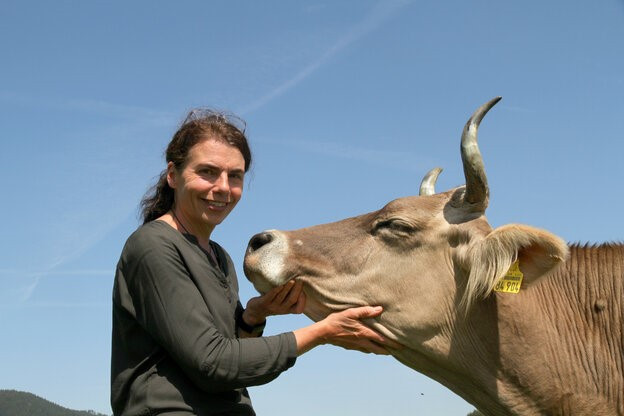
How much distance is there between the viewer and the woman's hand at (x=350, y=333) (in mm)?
5125

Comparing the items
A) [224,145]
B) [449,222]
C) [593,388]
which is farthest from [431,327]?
[224,145]

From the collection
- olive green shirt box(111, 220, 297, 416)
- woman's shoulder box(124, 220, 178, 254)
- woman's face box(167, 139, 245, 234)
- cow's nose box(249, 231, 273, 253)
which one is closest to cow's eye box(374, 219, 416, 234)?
cow's nose box(249, 231, 273, 253)

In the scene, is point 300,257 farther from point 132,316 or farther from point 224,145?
point 132,316

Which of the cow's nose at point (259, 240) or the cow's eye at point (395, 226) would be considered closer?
the cow's nose at point (259, 240)

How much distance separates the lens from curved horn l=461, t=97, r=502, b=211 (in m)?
5.98

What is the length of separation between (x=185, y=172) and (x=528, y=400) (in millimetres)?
3292

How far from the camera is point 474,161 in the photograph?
235 inches

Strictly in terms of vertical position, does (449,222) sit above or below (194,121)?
below

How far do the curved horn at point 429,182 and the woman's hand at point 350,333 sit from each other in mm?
2210

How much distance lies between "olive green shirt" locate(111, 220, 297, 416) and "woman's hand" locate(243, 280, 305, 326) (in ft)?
2.04

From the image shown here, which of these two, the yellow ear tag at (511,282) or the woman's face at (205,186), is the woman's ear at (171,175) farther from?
the yellow ear tag at (511,282)

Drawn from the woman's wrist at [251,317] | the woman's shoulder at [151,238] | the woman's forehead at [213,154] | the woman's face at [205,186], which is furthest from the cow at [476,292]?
the woman's shoulder at [151,238]

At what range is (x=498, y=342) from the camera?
575 centimetres

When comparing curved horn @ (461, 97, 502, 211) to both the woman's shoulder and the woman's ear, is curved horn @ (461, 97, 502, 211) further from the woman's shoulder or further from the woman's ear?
the woman's shoulder
